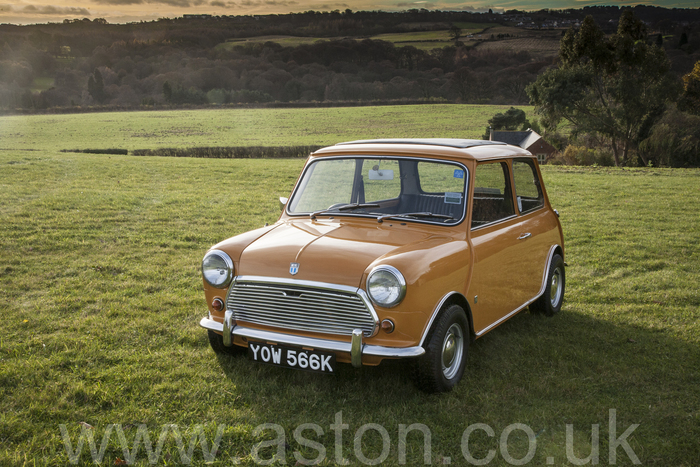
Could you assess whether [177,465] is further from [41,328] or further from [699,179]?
[699,179]

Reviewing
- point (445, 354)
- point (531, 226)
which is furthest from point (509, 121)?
point (445, 354)

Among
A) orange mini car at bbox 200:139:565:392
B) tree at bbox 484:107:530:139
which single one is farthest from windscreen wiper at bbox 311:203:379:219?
tree at bbox 484:107:530:139

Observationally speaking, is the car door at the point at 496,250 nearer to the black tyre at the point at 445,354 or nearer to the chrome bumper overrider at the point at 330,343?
the black tyre at the point at 445,354

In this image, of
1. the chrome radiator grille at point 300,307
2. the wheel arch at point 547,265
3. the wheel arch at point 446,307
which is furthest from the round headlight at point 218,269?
the wheel arch at point 547,265

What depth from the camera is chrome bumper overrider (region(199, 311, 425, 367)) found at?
11.9ft

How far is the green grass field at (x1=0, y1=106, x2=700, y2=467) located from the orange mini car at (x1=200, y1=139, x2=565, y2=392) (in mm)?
341

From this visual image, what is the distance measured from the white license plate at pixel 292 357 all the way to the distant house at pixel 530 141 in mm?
46904

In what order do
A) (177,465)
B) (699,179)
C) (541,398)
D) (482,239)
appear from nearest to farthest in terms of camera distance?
(177,465), (541,398), (482,239), (699,179)

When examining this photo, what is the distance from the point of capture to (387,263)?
370cm

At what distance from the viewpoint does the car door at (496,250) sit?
4.51 meters

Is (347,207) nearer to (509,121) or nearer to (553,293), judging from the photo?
(553,293)

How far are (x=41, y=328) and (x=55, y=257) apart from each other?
10.2ft

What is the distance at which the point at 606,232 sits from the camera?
10617 millimetres

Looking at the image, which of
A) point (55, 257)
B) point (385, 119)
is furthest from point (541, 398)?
Result: point (385, 119)
